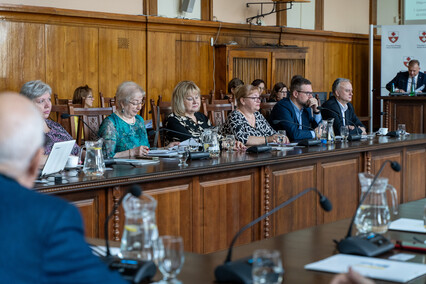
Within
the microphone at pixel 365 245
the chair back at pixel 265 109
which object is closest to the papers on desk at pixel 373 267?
the microphone at pixel 365 245

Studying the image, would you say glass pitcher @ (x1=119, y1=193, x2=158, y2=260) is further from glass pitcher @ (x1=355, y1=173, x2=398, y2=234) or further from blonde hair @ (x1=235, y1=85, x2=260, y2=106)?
blonde hair @ (x1=235, y1=85, x2=260, y2=106)

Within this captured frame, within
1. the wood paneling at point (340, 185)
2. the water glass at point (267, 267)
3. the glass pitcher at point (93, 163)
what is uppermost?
the glass pitcher at point (93, 163)

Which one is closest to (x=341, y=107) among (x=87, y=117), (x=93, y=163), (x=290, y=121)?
(x=290, y=121)

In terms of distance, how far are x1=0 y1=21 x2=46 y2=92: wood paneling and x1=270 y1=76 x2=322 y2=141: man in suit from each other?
353cm

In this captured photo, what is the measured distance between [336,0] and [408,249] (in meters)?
11.0

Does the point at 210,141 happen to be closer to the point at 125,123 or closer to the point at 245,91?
the point at 125,123

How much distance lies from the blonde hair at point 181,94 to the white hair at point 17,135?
3852 millimetres

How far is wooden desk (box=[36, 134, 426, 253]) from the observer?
342 centimetres

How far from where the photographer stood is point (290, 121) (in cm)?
597

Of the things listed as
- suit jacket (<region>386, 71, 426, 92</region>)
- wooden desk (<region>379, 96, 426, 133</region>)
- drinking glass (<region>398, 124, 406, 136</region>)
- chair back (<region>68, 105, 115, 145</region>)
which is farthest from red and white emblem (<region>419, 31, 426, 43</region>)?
chair back (<region>68, 105, 115, 145</region>)

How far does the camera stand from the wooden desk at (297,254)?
1870 millimetres

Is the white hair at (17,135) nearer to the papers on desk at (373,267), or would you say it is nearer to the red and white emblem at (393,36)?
the papers on desk at (373,267)

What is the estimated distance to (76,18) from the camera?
28.5 feet

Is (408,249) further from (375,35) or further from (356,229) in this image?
(375,35)
